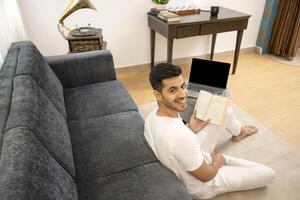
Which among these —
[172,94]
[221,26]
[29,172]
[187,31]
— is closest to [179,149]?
[172,94]

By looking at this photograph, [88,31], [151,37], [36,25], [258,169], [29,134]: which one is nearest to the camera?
[29,134]

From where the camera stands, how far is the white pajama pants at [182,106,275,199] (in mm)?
1317

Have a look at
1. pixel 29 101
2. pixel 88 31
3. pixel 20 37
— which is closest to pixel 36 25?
pixel 20 37

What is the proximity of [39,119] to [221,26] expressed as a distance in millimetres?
2239

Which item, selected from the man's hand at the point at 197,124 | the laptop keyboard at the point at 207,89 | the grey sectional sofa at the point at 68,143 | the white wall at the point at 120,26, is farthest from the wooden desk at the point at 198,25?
the man's hand at the point at 197,124

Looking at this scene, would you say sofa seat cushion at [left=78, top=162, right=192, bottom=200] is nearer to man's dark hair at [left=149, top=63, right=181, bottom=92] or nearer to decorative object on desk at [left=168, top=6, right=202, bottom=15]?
man's dark hair at [left=149, top=63, right=181, bottom=92]

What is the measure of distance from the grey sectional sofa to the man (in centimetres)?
12

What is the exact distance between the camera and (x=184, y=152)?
108 cm

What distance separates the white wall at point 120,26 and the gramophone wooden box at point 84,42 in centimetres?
57

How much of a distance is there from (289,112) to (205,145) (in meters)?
1.37

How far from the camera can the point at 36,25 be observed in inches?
103

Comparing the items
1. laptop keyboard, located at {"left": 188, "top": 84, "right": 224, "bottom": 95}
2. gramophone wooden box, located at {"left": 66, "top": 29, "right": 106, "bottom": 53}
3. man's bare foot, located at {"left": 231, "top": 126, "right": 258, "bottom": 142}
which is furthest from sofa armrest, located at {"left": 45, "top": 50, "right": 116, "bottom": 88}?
man's bare foot, located at {"left": 231, "top": 126, "right": 258, "bottom": 142}

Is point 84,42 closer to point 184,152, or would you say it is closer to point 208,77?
point 208,77

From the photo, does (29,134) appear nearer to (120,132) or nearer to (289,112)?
(120,132)
